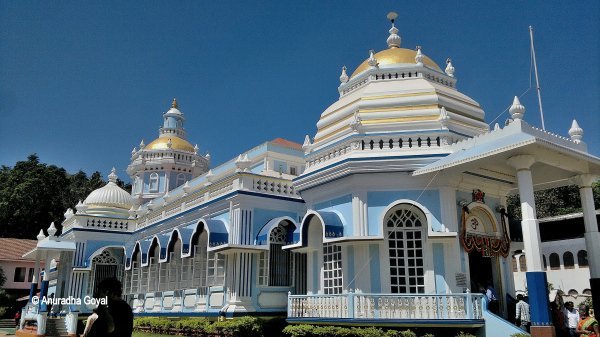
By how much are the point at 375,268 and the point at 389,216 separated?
4.84ft

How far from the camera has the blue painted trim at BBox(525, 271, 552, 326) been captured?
10930mm

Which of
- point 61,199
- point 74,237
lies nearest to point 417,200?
point 74,237

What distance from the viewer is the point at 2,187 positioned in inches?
1977

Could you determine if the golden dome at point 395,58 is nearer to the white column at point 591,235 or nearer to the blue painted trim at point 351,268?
the blue painted trim at point 351,268

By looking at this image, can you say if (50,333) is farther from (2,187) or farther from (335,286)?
(2,187)

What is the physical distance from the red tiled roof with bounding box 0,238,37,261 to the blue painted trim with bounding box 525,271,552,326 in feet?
138

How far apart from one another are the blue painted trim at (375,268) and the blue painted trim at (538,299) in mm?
3870

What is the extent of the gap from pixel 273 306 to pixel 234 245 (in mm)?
2528

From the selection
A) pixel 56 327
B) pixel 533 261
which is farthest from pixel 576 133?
pixel 56 327

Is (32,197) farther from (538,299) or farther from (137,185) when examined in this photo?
(538,299)

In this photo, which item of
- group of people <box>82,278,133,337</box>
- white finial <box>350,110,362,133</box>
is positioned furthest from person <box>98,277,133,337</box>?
white finial <box>350,110,362,133</box>

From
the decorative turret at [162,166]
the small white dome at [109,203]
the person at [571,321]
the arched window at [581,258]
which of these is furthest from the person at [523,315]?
the decorative turret at [162,166]

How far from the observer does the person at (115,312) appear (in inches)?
200

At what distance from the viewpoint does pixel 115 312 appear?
519cm
